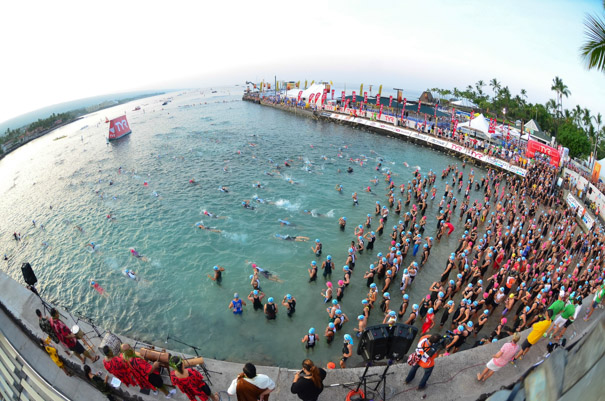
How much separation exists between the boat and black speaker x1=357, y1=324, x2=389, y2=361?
2141 inches

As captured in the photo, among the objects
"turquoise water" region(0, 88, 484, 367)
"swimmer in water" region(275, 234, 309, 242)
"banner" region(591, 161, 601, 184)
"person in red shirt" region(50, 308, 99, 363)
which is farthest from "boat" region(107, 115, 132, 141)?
"banner" region(591, 161, 601, 184)

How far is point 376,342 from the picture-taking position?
7.05m

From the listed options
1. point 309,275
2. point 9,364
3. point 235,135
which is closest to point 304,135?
point 235,135

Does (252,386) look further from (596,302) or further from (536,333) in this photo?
(596,302)

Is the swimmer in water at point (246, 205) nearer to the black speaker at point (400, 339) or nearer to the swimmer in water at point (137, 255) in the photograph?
the swimmer in water at point (137, 255)

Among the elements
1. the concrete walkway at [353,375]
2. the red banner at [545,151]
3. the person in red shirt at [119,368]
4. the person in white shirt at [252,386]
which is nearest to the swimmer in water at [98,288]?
the concrete walkway at [353,375]

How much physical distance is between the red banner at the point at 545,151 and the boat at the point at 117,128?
59.4 meters

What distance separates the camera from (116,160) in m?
38.6

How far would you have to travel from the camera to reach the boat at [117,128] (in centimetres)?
4844

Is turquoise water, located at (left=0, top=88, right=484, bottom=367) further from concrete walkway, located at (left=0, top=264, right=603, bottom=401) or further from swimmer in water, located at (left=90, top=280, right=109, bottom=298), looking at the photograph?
concrete walkway, located at (left=0, top=264, right=603, bottom=401)

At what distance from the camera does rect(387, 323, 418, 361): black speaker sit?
7062 millimetres

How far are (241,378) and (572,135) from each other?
50489 millimetres

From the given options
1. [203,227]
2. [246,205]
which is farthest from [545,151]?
[203,227]

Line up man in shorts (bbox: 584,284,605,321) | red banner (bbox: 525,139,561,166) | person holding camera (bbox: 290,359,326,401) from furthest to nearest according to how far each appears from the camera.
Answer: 1. red banner (bbox: 525,139,561,166)
2. man in shorts (bbox: 584,284,605,321)
3. person holding camera (bbox: 290,359,326,401)
